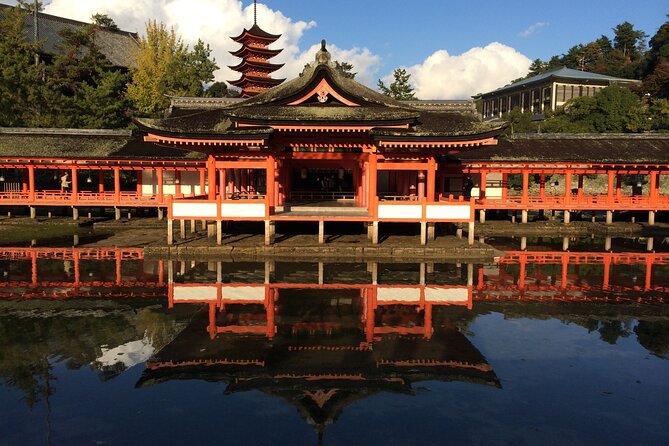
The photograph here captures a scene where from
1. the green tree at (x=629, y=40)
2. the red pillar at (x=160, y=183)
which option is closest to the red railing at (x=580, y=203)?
the red pillar at (x=160, y=183)

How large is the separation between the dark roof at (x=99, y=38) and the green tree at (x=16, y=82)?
45.5 ft

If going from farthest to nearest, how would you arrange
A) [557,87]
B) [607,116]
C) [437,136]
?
1. [557,87]
2. [607,116]
3. [437,136]

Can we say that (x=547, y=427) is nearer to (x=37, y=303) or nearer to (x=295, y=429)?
(x=295, y=429)

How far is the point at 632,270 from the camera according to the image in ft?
70.8

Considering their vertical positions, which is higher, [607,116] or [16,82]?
[607,116]

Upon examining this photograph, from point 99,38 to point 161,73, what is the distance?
15.6m

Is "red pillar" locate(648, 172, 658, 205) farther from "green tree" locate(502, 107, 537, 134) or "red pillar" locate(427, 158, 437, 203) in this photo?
"green tree" locate(502, 107, 537, 134)

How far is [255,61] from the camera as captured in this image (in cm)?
5681

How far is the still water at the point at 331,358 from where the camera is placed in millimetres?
8680

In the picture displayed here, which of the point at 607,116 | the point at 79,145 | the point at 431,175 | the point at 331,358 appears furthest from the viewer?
the point at 607,116

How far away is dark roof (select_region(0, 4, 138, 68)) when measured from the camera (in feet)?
192

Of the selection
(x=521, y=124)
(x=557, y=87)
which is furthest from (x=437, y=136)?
(x=557, y=87)

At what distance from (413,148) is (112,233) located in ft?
63.1

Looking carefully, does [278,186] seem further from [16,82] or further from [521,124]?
[521,124]
